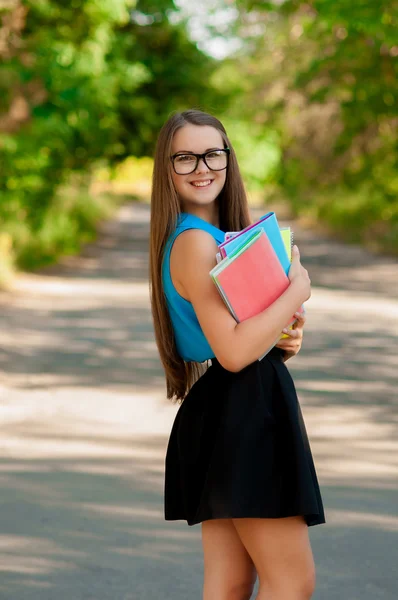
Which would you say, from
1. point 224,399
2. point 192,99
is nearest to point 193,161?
point 224,399

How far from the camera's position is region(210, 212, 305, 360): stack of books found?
2.67 meters

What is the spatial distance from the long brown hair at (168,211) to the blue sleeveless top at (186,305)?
3 cm

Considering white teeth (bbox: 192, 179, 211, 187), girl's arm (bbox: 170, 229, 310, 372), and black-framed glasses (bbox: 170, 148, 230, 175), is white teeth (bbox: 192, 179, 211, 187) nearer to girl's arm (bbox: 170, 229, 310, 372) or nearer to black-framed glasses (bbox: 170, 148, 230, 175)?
black-framed glasses (bbox: 170, 148, 230, 175)

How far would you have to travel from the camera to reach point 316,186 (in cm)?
3506

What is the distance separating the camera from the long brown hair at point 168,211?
2.91 metres

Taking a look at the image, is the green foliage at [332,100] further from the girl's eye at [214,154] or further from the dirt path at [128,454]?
the girl's eye at [214,154]

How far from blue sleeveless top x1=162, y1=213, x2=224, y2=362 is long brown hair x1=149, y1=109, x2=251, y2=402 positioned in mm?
34

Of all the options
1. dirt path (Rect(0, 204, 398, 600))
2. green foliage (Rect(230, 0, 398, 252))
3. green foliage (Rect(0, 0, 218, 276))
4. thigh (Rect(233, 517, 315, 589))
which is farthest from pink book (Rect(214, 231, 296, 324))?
green foliage (Rect(0, 0, 218, 276))

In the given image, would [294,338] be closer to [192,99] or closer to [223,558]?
[223,558]

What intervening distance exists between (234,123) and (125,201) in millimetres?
53873

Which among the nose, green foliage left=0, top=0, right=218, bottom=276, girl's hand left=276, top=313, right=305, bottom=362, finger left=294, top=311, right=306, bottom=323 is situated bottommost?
girl's hand left=276, top=313, right=305, bottom=362

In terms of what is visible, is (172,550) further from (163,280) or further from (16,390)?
(16,390)

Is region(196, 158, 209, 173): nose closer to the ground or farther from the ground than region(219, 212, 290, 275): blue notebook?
farther from the ground

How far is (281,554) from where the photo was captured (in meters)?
2.73
